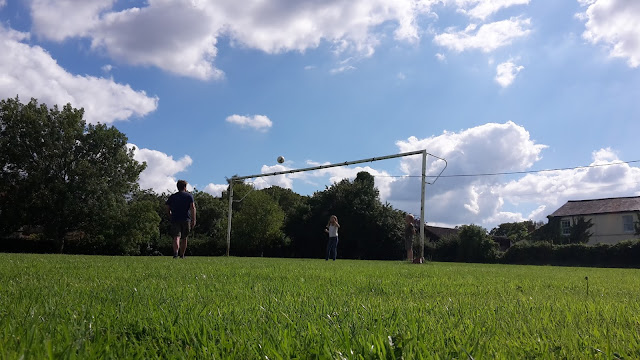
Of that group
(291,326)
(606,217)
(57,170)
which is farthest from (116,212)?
(606,217)

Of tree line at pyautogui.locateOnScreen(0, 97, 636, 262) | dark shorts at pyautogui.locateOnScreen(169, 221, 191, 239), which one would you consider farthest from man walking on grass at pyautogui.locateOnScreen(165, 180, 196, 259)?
tree line at pyautogui.locateOnScreen(0, 97, 636, 262)

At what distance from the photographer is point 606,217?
50.0 m

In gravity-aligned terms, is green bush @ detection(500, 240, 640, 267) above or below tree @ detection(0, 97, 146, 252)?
below

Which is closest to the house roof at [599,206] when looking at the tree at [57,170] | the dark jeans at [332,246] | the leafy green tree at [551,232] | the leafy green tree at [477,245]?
the leafy green tree at [551,232]

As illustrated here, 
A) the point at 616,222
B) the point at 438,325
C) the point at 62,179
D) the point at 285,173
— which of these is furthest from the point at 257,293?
the point at 616,222

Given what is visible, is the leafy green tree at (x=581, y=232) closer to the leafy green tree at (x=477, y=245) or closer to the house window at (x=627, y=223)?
the house window at (x=627, y=223)

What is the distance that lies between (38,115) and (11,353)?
1824 inches

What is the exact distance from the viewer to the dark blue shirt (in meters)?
11.4

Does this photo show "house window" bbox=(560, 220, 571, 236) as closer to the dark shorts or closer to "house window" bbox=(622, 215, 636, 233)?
"house window" bbox=(622, 215, 636, 233)

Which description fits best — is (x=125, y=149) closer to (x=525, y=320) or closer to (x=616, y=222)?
(x=525, y=320)

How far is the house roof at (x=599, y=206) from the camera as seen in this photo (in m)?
49.6

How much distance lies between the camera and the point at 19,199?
39594 millimetres

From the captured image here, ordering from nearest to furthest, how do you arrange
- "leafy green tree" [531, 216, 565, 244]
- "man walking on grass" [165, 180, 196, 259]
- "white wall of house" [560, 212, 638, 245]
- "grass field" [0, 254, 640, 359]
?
1. "grass field" [0, 254, 640, 359]
2. "man walking on grass" [165, 180, 196, 259]
3. "white wall of house" [560, 212, 638, 245]
4. "leafy green tree" [531, 216, 565, 244]

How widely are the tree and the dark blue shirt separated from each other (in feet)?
111
